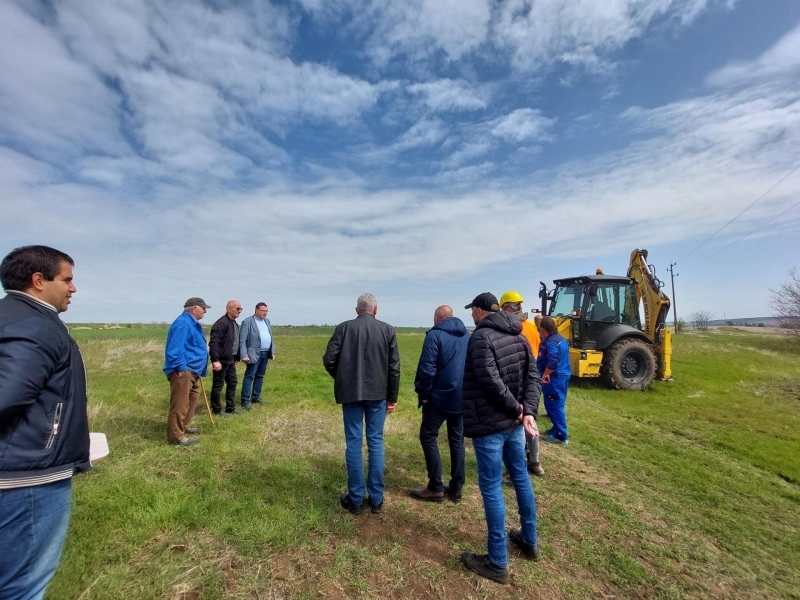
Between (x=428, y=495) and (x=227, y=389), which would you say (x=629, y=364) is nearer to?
(x=428, y=495)

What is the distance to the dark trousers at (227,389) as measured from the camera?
7.01 m

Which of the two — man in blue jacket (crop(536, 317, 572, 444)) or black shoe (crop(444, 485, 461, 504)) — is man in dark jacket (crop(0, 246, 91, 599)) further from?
man in blue jacket (crop(536, 317, 572, 444))

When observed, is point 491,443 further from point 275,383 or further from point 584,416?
point 275,383

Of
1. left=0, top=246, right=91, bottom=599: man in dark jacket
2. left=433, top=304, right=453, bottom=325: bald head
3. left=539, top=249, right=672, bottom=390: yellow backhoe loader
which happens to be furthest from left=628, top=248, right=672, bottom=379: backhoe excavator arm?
left=0, top=246, right=91, bottom=599: man in dark jacket

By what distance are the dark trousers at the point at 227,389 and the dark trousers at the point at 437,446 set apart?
4.38 meters

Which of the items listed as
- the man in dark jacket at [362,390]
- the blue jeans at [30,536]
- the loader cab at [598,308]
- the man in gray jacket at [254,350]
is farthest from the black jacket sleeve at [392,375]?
the loader cab at [598,308]

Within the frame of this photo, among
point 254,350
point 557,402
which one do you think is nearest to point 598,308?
point 557,402

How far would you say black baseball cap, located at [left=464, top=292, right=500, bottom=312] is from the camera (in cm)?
324

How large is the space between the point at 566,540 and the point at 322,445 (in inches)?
132

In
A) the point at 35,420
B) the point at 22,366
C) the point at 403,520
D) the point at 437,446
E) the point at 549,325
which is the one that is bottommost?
the point at 403,520

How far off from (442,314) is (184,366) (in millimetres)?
3637

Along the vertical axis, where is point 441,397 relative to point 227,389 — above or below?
above

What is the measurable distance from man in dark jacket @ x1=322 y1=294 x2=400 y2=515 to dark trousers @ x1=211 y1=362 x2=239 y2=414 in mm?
4051

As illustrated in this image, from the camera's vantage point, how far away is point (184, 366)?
531 centimetres
